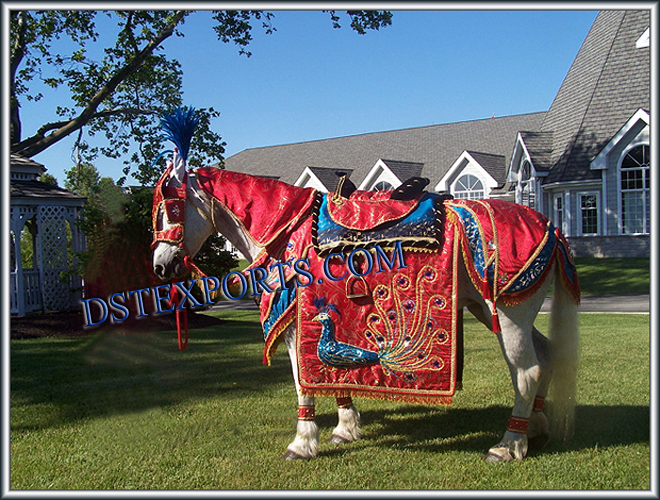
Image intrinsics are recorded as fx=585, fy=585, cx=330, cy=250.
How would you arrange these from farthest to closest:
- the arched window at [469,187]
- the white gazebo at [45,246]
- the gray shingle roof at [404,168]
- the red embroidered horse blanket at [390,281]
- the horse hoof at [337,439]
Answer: the gray shingle roof at [404,168] → the arched window at [469,187] → the white gazebo at [45,246] → the horse hoof at [337,439] → the red embroidered horse blanket at [390,281]

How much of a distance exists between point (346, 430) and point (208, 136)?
10.7 m

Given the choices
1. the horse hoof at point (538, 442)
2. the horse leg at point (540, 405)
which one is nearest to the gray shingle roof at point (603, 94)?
the horse leg at point (540, 405)

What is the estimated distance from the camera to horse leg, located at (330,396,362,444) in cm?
463

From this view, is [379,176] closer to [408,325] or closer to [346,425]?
[346,425]

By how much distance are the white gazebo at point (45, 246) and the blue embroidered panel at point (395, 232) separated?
9.75 meters

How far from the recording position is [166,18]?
1428 cm

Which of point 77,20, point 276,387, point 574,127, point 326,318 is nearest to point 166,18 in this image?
point 77,20

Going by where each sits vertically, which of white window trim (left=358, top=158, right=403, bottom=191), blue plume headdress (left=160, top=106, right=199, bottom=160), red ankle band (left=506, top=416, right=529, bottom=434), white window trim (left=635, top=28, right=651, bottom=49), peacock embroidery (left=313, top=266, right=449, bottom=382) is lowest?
red ankle band (left=506, top=416, right=529, bottom=434)

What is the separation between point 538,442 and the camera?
430 cm

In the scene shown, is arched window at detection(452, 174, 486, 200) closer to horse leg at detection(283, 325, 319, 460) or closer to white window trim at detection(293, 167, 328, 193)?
white window trim at detection(293, 167, 328, 193)

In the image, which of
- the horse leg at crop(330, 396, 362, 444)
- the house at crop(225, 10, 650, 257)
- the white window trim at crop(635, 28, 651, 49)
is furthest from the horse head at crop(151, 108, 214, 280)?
the white window trim at crop(635, 28, 651, 49)

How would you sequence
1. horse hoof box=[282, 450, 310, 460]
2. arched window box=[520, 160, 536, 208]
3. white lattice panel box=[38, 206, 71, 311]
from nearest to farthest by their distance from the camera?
horse hoof box=[282, 450, 310, 460], white lattice panel box=[38, 206, 71, 311], arched window box=[520, 160, 536, 208]

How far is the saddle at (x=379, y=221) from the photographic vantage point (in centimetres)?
400

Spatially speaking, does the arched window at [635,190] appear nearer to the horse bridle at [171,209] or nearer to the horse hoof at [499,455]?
the horse hoof at [499,455]
